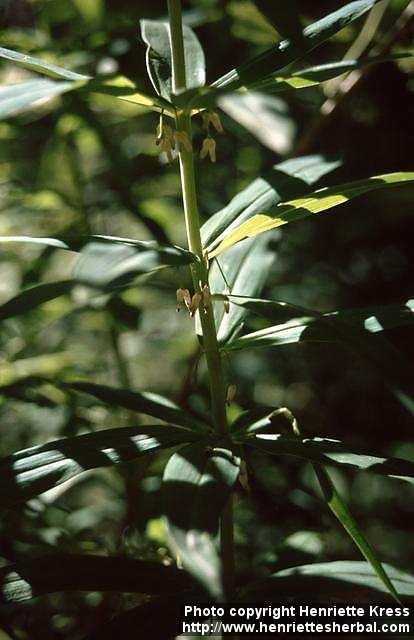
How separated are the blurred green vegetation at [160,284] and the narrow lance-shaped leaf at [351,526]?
300mm

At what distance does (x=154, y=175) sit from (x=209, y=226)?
0.54 m

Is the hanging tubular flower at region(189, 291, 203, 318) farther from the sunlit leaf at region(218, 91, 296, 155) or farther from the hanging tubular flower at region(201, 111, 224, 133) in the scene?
the sunlit leaf at region(218, 91, 296, 155)

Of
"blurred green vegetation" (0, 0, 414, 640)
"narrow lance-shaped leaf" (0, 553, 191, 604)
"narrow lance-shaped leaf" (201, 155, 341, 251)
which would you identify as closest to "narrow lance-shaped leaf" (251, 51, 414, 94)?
"narrow lance-shaped leaf" (201, 155, 341, 251)

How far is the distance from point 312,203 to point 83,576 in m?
0.39

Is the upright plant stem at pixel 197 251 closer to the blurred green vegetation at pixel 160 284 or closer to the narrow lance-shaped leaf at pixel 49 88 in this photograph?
the narrow lance-shaped leaf at pixel 49 88

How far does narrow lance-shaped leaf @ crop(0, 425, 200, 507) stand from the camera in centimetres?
49

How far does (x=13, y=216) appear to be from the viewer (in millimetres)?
1059

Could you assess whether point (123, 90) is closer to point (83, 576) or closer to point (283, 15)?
point (283, 15)

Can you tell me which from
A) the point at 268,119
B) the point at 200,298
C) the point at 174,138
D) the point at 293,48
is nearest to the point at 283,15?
the point at 293,48

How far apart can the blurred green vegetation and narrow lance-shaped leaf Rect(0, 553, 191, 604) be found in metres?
0.11

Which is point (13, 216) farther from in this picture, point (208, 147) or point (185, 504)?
point (185, 504)

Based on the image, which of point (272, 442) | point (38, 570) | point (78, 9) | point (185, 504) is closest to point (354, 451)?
point (272, 442)

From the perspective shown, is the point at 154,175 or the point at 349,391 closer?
the point at 154,175

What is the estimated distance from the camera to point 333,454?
53 cm
